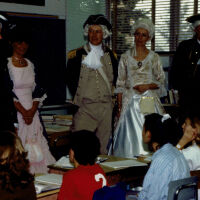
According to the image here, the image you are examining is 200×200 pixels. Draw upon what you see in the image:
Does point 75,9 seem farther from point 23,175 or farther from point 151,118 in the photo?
point 23,175

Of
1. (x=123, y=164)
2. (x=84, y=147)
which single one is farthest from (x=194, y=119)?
(x=84, y=147)

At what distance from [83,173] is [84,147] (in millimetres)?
187

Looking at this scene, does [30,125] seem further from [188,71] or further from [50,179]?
[188,71]

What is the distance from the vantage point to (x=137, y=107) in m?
Result: 4.96

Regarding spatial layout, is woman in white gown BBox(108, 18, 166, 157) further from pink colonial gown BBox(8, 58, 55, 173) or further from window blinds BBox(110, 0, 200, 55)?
window blinds BBox(110, 0, 200, 55)

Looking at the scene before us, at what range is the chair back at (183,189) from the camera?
2.42 metres

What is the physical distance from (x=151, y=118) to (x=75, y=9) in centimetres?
340

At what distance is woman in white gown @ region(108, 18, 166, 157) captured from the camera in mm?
4840

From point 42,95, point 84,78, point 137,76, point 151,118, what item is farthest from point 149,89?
point 151,118

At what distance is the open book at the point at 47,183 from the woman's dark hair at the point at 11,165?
37 centimetres

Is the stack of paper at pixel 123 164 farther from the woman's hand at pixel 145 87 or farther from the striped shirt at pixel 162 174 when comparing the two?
the woman's hand at pixel 145 87

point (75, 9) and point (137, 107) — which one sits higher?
point (75, 9)

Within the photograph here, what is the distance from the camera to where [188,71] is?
16.3 ft

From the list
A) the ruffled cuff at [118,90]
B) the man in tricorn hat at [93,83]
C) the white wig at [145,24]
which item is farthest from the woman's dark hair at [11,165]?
the white wig at [145,24]
